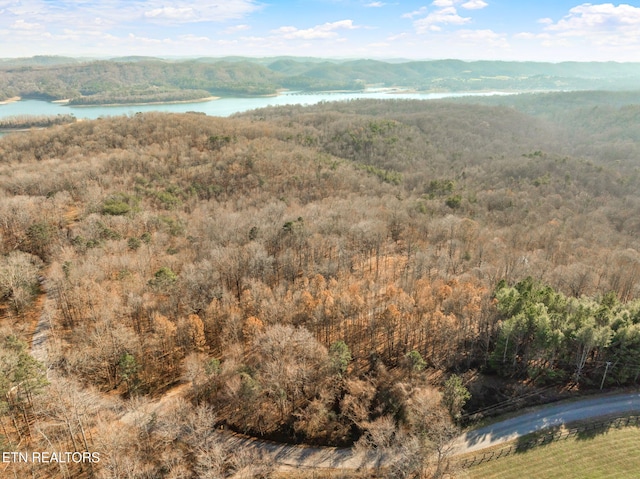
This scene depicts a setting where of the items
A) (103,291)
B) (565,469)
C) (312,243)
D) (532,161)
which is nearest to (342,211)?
(312,243)

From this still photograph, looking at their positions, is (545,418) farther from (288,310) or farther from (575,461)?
(288,310)

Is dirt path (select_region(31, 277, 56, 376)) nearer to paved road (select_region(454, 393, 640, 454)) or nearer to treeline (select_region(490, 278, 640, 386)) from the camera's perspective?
paved road (select_region(454, 393, 640, 454))

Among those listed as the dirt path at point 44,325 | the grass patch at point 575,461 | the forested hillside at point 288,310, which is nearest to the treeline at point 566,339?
the forested hillside at point 288,310

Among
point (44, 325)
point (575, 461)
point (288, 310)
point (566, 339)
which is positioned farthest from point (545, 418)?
point (44, 325)

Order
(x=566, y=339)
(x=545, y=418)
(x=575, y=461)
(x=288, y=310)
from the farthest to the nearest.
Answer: (x=288, y=310) → (x=566, y=339) → (x=545, y=418) → (x=575, y=461)

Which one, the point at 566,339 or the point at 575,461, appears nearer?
the point at 575,461

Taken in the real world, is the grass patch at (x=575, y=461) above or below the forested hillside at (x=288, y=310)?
below

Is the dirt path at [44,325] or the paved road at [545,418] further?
the dirt path at [44,325]

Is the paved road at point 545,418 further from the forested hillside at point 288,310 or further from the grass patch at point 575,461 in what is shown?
the forested hillside at point 288,310
